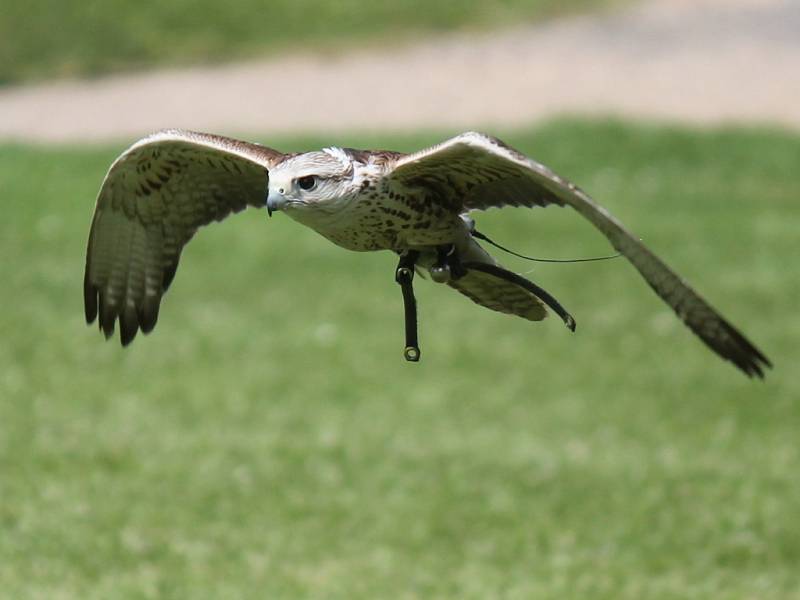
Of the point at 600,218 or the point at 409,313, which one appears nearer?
the point at 600,218

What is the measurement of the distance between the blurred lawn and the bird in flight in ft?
44.4

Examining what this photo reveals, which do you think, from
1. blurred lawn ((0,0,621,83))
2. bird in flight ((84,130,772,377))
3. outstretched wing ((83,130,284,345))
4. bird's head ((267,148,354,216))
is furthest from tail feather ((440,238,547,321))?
blurred lawn ((0,0,621,83))

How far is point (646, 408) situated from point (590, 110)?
7.32m

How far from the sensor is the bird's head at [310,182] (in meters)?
3.32

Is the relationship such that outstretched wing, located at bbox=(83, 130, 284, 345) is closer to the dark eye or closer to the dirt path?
A: the dark eye

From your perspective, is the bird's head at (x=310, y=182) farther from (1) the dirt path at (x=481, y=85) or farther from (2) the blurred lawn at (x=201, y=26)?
(2) the blurred lawn at (x=201, y=26)

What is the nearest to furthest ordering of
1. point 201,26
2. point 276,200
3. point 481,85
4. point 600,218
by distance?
1. point 600,218
2. point 276,200
3. point 481,85
4. point 201,26

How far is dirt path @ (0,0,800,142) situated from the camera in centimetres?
1588

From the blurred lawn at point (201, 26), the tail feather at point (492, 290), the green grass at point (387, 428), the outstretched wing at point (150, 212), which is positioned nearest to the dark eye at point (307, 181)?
the tail feather at point (492, 290)

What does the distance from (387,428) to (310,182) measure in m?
5.30

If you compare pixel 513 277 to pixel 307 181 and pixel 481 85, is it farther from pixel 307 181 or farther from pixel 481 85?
pixel 481 85

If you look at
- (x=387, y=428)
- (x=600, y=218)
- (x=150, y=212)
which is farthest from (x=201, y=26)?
(x=600, y=218)

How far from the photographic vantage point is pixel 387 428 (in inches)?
336

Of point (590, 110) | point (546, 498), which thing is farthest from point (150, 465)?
point (590, 110)
